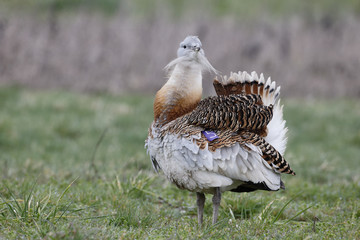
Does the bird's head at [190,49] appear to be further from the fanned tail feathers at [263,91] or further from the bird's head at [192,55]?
the fanned tail feathers at [263,91]

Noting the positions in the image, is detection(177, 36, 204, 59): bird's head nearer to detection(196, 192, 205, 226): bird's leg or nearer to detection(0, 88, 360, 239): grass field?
detection(196, 192, 205, 226): bird's leg

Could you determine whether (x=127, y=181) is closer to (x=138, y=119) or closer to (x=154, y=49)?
(x=138, y=119)

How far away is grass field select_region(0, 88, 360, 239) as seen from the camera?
3.43 meters

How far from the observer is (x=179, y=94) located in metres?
3.74

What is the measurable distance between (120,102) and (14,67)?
269 cm

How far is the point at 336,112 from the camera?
9.73m

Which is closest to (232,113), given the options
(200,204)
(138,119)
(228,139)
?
(228,139)

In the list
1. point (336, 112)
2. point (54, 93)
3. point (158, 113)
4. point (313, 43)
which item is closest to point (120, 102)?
point (54, 93)

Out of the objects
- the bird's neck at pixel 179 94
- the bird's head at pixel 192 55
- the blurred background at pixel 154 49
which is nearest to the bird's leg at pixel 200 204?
the bird's neck at pixel 179 94

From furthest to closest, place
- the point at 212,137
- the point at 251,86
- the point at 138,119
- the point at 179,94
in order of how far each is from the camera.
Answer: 1. the point at 138,119
2. the point at 251,86
3. the point at 179,94
4. the point at 212,137

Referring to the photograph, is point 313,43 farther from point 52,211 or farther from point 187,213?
point 52,211

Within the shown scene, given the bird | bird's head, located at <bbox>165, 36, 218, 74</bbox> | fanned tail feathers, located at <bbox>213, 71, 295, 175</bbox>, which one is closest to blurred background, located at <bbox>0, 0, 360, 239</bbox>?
the bird

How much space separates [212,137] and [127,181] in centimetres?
136

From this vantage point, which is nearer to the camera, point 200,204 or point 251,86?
point 200,204
